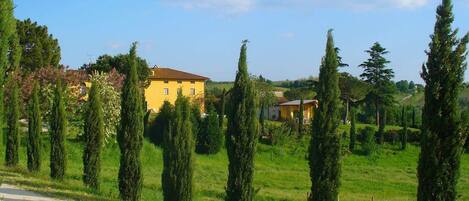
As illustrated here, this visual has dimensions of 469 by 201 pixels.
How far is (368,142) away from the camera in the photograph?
162 feet

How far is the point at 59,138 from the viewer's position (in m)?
22.6

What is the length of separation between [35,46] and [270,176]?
25.6 metres

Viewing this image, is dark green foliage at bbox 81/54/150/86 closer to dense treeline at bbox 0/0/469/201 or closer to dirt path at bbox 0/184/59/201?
dense treeline at bbox 0/0/469/201

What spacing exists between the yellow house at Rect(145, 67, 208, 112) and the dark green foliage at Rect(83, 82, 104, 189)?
5160cm

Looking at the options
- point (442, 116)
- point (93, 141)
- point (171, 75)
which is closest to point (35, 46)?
point (171, 75)

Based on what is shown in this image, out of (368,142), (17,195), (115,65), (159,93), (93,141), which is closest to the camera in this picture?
(17,195)

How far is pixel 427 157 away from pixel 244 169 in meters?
5.52

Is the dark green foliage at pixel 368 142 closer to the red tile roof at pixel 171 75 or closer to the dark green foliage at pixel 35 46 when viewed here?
the dark green foliage at pixel 35 46

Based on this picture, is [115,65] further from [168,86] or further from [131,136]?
[131,136]

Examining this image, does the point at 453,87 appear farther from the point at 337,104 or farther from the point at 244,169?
the point at 244,169

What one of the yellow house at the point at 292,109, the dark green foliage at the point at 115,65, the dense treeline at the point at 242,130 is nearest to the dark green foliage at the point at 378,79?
the yellow house at the point at 292,109

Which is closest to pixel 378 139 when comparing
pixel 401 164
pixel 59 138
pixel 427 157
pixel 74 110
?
pixel 401 164

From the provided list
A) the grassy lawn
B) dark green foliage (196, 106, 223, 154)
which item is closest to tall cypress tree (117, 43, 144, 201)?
the grassy lawn

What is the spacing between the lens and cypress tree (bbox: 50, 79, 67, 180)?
73.3ft
